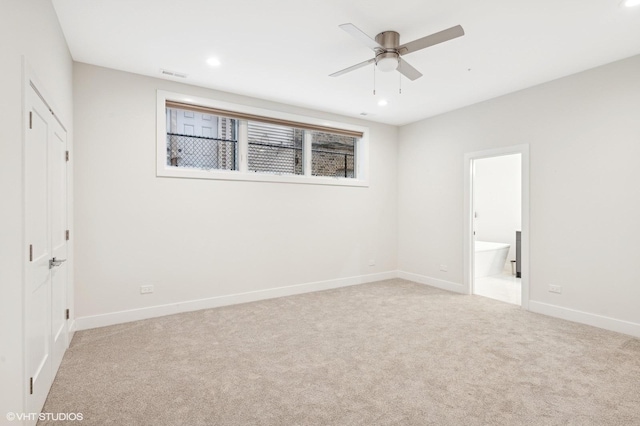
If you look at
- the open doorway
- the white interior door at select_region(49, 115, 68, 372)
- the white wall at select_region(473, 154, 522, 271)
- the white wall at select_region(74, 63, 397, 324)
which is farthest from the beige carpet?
the white wall at select_region(473, 154, 522, 271)

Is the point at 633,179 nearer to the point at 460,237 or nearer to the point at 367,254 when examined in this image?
the point at 460,237

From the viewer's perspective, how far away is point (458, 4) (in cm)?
242

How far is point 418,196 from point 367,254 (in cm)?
132

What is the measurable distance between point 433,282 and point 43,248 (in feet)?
16.2

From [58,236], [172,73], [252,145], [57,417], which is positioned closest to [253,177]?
[252,145]

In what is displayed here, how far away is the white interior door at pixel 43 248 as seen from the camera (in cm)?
183

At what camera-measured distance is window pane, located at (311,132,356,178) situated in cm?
524

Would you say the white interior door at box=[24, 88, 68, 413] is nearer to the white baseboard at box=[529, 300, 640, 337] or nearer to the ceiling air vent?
the ceiling air vent

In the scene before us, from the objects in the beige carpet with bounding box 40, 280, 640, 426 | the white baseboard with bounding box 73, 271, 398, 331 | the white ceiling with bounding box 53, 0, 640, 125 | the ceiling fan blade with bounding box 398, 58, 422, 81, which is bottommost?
the beige carpet with bounding box 40, 280, 640, 426

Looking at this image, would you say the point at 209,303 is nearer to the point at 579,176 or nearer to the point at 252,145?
the point at 252,145

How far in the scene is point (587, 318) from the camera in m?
3.57

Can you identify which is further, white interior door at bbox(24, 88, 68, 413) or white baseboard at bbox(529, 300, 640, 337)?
white baseboard at bbox(529, 300, 640, 337)

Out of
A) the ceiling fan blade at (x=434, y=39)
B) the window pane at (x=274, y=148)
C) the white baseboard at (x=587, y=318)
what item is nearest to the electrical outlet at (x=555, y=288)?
the white baseboard at (x=587, y=318)

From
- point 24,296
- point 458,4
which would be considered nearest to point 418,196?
point 458,4
